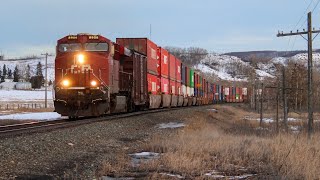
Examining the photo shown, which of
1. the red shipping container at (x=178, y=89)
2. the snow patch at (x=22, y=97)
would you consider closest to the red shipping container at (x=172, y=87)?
the red shipping container at (x=178, y=89)

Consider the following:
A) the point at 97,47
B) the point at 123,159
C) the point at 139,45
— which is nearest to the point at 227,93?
the point at 139,45

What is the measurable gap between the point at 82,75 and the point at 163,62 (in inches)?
633

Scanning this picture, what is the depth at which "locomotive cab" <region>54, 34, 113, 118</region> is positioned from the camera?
20.8 m

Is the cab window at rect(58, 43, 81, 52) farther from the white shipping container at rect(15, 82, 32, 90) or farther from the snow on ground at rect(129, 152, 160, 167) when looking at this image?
the white shipping container at rect(15, 82, 32, 90)

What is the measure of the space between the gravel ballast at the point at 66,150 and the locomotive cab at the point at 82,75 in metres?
3.59

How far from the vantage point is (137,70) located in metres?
27.1

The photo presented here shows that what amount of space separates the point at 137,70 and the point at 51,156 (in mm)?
17165

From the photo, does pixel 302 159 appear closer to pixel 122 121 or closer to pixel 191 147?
pixel 191 147

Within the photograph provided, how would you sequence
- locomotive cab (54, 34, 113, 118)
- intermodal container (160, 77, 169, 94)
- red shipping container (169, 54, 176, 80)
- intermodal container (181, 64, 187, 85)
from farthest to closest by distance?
intermodal container (181, 64, 187, 85)
red shipping container (169, 54, 176, 80)
intermodal container (160, 77, 169, 94)
locomotive cab (54, 34, 113, 118)

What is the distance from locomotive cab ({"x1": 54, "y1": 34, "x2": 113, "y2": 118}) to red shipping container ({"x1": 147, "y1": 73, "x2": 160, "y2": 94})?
840 centimetres

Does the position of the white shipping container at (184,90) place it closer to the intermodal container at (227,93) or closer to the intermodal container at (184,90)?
the intermodal container at (184,90)

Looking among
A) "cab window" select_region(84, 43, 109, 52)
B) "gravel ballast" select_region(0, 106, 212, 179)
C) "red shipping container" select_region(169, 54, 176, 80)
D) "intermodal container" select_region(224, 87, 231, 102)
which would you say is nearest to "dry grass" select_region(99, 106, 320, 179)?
"gravel ballast" select_region(0, 106, 212, 179)

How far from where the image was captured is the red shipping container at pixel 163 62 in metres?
35.5

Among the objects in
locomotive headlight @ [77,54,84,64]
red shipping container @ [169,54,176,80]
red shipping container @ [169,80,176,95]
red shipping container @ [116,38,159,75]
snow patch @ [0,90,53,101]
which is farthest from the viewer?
snow patch @ [0,90,53,101]
